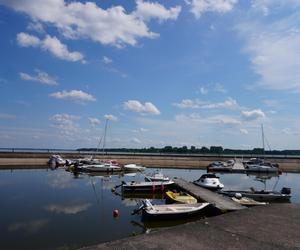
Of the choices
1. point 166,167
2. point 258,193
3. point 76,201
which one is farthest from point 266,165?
point 76,201

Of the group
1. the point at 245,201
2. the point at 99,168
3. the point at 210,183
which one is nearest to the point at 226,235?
the point at 245,201

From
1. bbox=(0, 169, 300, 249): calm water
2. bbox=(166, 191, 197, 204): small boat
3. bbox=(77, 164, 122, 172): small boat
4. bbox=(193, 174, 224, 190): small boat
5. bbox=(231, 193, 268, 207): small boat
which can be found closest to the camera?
bbox=(0, 169, 300, 249): calm water

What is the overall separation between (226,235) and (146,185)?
23.9 meters

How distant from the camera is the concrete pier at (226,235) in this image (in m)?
8.27

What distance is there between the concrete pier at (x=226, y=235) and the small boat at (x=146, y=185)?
2061 cm

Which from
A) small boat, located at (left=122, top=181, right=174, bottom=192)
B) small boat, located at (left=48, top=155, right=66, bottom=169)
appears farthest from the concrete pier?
small boat, located at (left=48, top=155, right=66, bottom=169)

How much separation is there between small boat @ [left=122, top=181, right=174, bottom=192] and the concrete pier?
20609mm

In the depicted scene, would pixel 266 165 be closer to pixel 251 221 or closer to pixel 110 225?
pixel 110 225

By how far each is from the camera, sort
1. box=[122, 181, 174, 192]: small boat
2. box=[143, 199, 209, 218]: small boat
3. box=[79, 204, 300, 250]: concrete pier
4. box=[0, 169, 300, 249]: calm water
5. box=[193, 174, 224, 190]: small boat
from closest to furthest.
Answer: box=[79, 204, 300, 250]: concrete pier < box=[0, 169, 300, 249]: calm water < box=[143, 199, 209, 218]: small boat < box=[193, 174, 224, 190]: small boat < box=[122, 181, 174, 192]: small boat

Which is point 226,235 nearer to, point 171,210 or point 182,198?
point 171,210

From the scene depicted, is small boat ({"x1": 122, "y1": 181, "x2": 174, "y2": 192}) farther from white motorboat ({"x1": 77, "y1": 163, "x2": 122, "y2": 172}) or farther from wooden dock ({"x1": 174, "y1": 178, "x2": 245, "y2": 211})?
white motorboat ({"x1": 77, "y1": 163, "x2": 122, "y2": 172})

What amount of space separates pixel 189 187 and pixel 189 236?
21.7 m

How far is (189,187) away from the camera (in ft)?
99.6

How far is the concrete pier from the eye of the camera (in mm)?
8266
